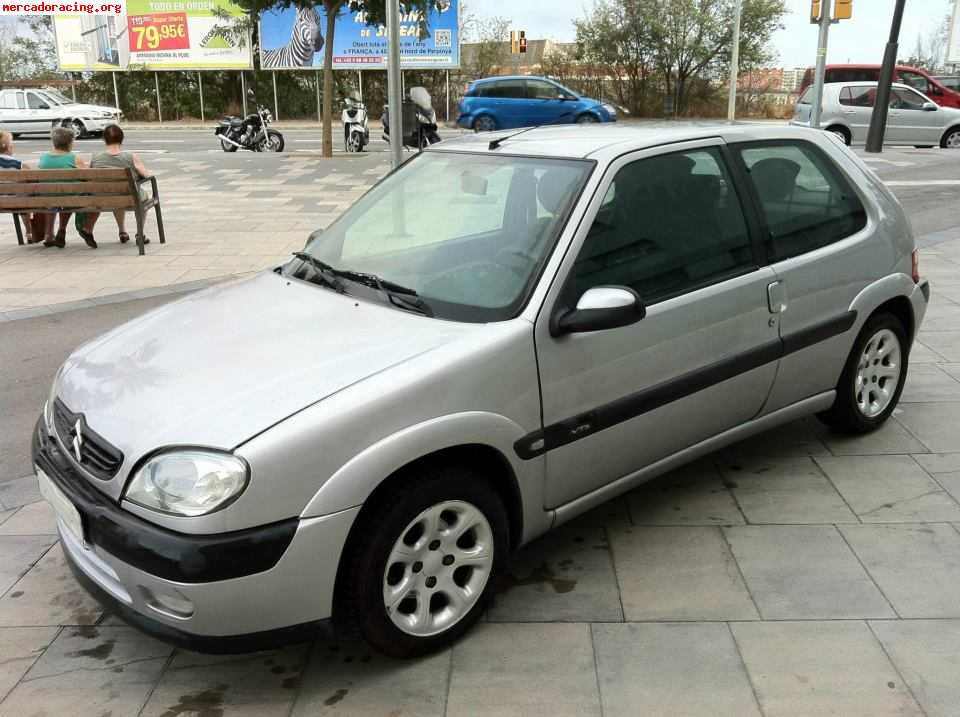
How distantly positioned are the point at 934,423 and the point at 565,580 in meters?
2.64

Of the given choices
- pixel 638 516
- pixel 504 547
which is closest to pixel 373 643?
pixel 504 547

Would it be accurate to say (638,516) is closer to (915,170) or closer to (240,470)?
(240,470)

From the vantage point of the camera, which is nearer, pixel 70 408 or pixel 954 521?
pixel 70 408

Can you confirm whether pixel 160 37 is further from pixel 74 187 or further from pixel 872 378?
pixel 872 378

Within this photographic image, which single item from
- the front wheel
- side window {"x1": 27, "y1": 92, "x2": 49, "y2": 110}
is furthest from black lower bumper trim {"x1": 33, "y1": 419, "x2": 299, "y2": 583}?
side window {"x1": 27, "y1": 92, "x2": 49, "y2": 110}

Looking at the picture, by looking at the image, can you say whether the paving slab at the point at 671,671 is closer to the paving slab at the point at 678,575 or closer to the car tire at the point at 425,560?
the paving slab at the point at 678,575

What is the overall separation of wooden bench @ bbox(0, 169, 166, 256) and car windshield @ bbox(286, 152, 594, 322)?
6.73m

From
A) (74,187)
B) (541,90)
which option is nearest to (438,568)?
(74,187)

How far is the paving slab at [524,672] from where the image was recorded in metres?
2.72

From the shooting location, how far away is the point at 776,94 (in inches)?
1467

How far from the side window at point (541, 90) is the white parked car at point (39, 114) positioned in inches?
516

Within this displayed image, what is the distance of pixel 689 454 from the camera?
3717 millimetres

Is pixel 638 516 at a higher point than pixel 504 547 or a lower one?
lower

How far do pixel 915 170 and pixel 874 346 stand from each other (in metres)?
14.9
